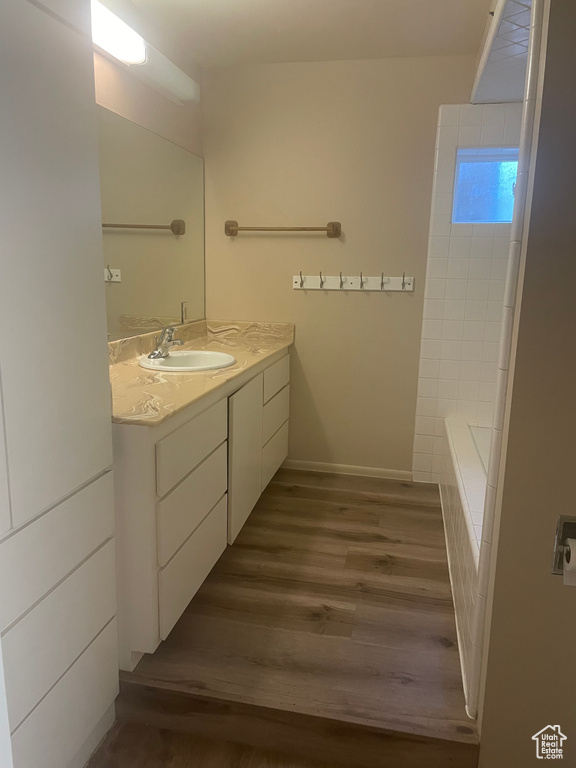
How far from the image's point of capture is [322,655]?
1777mm

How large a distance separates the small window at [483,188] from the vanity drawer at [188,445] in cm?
177

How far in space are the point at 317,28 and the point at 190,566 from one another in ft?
7.85

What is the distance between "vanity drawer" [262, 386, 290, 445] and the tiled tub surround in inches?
35.6

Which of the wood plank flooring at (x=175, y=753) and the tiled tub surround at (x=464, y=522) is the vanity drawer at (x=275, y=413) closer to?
the tiled tub surround at (x=464, y=522)

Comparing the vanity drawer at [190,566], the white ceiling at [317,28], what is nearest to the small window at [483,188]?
the white ceiling at [317,28]

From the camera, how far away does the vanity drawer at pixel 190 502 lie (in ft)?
5.32

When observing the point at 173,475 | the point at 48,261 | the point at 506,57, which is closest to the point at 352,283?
the point at 506,57

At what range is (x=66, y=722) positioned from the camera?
1312 mm

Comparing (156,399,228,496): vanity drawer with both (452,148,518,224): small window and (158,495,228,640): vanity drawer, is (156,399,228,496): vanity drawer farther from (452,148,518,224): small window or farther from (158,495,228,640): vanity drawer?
(452,148,518,224): small window

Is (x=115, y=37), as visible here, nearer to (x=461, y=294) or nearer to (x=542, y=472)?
(x=461, y=294)

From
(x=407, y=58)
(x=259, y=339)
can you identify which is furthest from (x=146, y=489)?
(x=407, y=58)

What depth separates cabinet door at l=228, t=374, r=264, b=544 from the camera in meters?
2.22

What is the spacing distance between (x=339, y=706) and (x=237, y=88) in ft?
9.72

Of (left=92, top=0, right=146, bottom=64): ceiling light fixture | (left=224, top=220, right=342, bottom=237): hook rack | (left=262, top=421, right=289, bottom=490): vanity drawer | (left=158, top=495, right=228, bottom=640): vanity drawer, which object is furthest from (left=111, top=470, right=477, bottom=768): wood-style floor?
(left=92, top=0, right=146, bottom=64): ceiling light fixture
